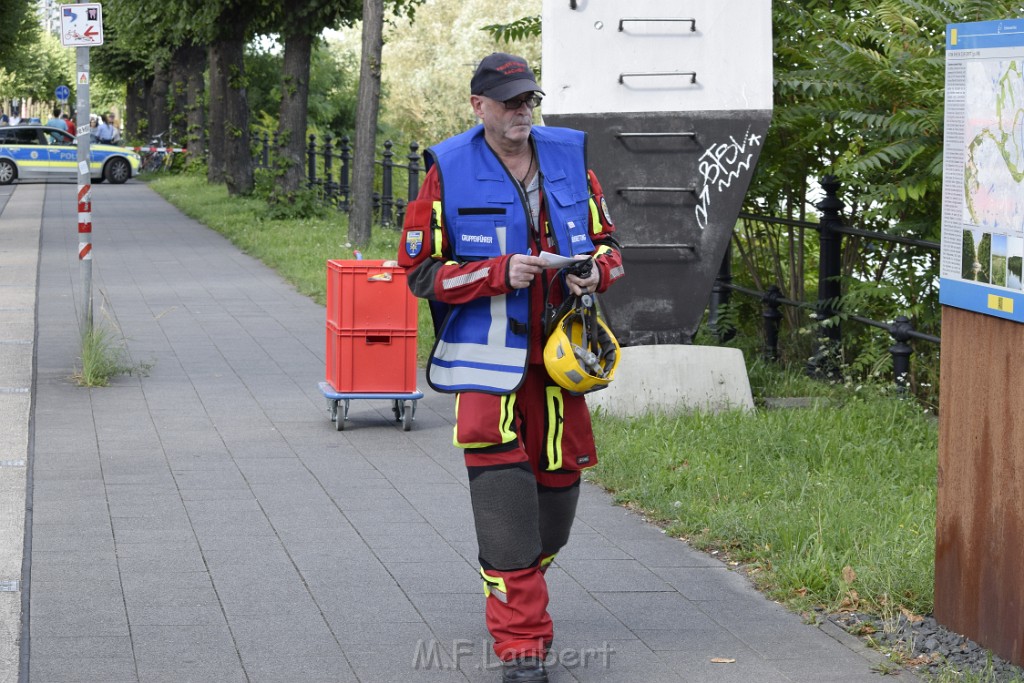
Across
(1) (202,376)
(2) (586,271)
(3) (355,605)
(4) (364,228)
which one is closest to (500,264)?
(2) (586,271)

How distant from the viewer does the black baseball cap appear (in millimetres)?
4391

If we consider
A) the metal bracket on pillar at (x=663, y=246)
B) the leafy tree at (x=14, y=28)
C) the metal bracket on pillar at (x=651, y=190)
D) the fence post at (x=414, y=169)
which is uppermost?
the leafy tree at (x=14, y=28)

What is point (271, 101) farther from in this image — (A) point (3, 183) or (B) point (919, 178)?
(B) point (919, 178)

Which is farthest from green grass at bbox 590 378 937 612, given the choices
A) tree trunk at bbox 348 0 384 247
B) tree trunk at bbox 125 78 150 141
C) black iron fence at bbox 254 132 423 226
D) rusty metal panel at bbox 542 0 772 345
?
tree trunk at bbox 125 78 150 141

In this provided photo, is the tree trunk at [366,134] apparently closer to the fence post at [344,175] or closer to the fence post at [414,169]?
the fence post at [414,169]

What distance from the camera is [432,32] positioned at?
2159 inches

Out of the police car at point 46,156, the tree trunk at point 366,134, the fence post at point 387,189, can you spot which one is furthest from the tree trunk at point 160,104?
the tree trunk at point 366,134

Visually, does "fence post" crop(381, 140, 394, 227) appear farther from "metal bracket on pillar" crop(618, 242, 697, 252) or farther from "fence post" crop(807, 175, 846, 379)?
"metal bracket on pillar" crop(618, 242, 697, 252)

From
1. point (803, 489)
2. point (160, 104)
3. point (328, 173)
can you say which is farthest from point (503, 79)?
point (160, 104)

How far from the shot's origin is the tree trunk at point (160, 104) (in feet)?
160

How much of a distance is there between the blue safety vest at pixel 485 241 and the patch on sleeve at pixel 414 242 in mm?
90

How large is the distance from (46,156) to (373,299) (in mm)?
32259

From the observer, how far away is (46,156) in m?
38.5

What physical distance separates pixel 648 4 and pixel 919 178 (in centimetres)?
182
